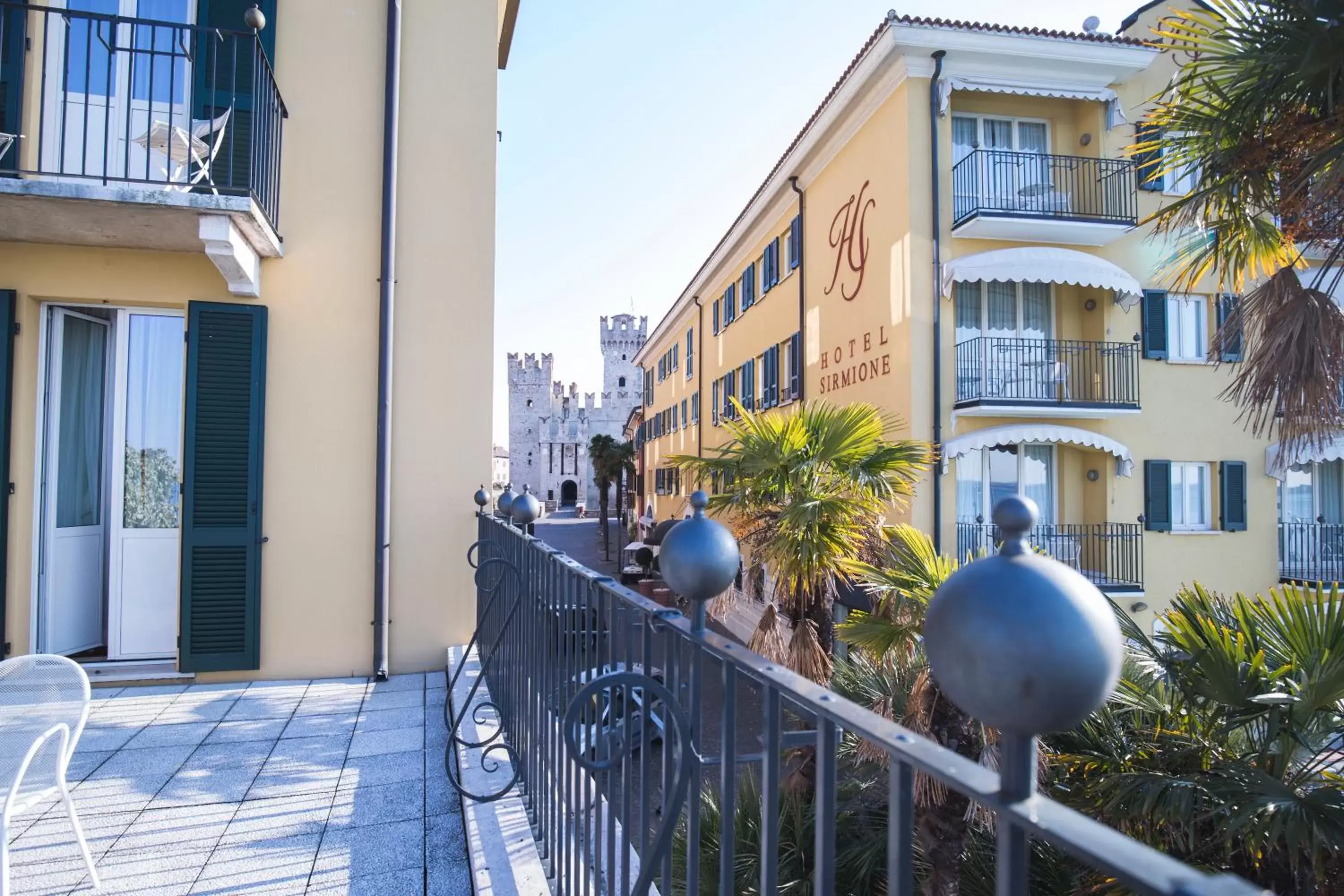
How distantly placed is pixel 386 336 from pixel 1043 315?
10761mm

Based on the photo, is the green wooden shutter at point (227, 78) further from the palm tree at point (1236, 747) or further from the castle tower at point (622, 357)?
the castle tower at point (622, 357)

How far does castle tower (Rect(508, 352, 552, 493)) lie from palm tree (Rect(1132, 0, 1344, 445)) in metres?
54.7

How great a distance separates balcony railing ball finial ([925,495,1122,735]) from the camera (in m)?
0.62

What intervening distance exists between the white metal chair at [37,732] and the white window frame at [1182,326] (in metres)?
14.6

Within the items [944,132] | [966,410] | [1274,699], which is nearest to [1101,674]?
[1274,699]

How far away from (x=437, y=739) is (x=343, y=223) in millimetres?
4056

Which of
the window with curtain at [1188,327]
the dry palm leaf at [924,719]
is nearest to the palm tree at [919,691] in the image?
the dry palm leaf at [924,719]

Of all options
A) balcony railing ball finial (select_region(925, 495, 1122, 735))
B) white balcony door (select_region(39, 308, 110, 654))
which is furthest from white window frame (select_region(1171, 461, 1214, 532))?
white balcony door (select_region(39, 308, 110, 654))

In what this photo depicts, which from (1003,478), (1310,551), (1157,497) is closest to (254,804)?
(1003,478)

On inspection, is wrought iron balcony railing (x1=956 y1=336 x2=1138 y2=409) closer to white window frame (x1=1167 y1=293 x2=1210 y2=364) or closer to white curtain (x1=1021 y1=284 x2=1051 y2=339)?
white curtain (x1=1021 y1=284 x2=1051 y2=339)

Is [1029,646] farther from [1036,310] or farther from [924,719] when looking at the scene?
[1036,310]

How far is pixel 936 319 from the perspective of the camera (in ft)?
36.8

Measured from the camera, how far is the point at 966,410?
11.1 meters

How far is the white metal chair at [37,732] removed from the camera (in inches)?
95.3
